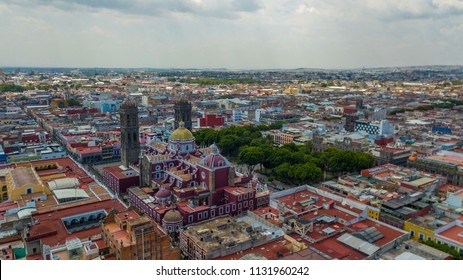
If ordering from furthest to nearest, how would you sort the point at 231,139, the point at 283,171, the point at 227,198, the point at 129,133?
the point at 231,139, the point at 129,133, the point at 283,171, the point at 227,198

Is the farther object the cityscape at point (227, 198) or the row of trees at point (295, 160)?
the row of trees at point (295, 160)

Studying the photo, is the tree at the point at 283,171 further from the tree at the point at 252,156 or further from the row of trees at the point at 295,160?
the tree at the point at 252,156

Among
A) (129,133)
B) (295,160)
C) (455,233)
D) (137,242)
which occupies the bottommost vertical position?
(455,233)

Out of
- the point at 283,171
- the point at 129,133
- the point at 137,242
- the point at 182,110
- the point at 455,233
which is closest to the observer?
the point at 137,242

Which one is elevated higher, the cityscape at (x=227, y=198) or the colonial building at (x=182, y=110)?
the colonial building at (x=182, y=110)

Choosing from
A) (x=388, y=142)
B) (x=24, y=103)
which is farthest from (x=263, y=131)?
(x=24, y=103)

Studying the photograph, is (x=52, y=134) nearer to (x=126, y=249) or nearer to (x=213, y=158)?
(x=213, y=158)

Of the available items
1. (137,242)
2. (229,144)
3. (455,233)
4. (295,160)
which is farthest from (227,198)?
(229,144)

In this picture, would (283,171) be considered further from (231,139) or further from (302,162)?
(231,139)

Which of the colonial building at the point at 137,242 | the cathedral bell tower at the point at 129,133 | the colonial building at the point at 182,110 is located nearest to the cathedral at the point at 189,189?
the colonial building at the point at 137,242
